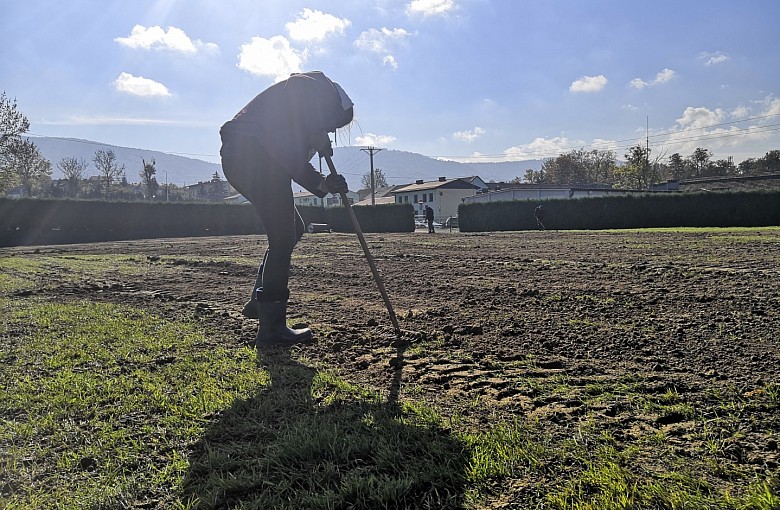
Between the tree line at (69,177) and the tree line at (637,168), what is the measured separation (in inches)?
2580

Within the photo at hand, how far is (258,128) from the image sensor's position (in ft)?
11.5

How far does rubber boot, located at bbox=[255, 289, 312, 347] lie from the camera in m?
3.51

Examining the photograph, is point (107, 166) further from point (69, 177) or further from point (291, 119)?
point (291, 119)

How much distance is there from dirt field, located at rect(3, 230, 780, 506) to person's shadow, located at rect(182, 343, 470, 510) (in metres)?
0.29

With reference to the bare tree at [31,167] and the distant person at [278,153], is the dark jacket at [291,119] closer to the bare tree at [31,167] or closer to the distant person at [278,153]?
the distant person at [278,153]

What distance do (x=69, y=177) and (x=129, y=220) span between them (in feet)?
209

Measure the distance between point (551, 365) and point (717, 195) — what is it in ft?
111

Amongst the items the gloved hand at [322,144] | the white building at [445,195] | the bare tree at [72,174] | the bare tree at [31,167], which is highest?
the bare tree at [72,174]

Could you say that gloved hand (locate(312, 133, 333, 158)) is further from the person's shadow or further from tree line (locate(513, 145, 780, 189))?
tree line (locate(513, 145, 780, 189))

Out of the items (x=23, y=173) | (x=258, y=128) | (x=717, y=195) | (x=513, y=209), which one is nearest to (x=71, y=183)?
(x=23, y=173)

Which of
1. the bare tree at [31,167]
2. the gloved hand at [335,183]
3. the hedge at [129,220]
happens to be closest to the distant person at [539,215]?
the hedge at [129,220]

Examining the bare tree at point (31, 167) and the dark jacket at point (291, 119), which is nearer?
the dark jacket at point (291, 119)

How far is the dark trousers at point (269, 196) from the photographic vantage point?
3500mm

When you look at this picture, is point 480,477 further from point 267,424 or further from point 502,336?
point 502,336
